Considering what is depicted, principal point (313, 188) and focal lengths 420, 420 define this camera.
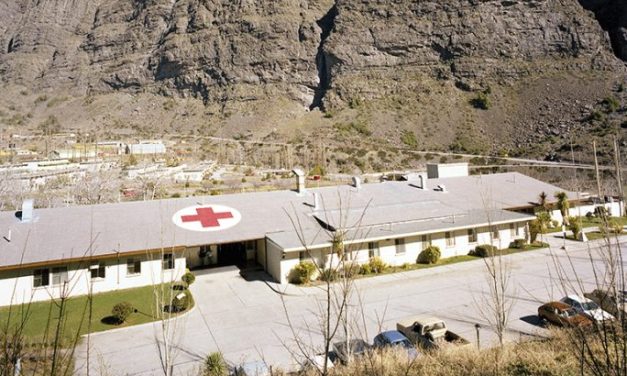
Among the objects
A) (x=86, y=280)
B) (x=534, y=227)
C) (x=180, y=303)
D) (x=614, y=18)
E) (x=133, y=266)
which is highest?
(x=614, y=18)

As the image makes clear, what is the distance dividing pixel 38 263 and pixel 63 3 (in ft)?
664

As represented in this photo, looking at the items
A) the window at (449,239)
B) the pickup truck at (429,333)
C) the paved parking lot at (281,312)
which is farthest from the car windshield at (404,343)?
the window at (449,239)

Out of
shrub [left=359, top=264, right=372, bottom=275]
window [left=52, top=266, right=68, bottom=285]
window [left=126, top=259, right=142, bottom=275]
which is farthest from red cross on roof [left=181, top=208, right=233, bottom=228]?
shrub [left=359, top=264, right=372, bottom=275]

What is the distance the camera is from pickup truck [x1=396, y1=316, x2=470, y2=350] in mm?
15250

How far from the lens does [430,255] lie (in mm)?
26422

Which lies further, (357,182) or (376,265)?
(357,182)

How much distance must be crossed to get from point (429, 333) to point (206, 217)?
1590cm

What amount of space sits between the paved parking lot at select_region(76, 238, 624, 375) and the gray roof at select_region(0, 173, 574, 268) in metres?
3.18

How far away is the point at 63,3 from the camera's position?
18000 cm

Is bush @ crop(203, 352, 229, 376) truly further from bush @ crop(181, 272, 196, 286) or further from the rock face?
the rock face

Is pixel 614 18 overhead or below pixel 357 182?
overhead

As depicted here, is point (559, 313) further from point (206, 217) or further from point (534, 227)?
point (206, 217)

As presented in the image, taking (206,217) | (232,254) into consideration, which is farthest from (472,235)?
(206,217)

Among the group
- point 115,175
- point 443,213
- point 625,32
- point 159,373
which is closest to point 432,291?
point 443,213
